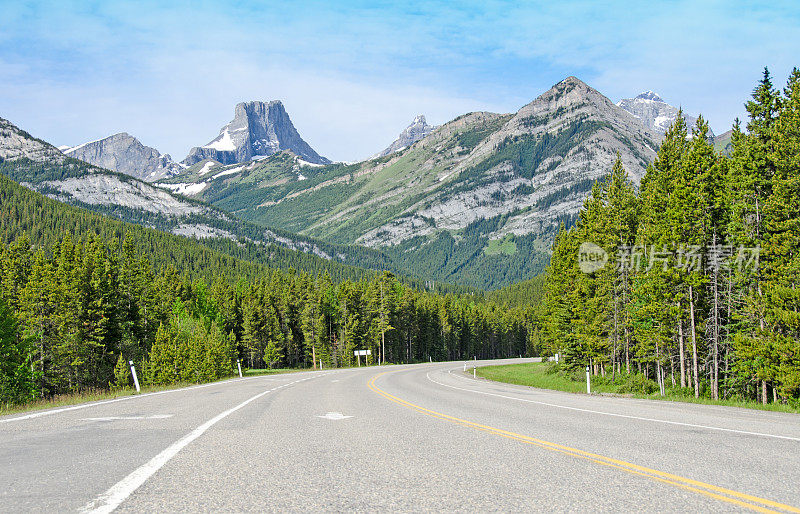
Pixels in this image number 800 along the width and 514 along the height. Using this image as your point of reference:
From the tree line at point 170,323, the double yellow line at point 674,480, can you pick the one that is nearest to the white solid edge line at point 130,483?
the double yellow line at point 674,480

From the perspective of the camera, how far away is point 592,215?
147 ft

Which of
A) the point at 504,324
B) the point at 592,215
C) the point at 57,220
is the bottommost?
the point at 504,324

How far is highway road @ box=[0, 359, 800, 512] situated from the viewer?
511 centimetres

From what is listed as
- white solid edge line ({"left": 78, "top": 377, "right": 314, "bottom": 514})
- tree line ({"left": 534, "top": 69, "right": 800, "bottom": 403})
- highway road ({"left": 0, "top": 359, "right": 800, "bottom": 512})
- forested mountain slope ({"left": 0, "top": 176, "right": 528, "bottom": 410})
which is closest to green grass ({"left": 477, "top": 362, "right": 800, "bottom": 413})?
tree line ({"left": 534, "top": 69, "right": 800, "bottom": 403})

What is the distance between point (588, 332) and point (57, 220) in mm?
208195

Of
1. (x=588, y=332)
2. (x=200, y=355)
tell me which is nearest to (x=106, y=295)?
(x=200, y=355)

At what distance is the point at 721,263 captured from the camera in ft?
92.1

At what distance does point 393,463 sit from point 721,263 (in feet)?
88.9

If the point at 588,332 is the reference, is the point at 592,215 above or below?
above

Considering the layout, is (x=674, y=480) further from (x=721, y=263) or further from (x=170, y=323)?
(x=170, y=323)

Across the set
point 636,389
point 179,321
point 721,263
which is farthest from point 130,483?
point 179,321

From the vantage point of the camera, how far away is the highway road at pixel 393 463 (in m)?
5.11

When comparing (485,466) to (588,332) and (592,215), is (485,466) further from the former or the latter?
(592,215)

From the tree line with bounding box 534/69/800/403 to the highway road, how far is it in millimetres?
14715
